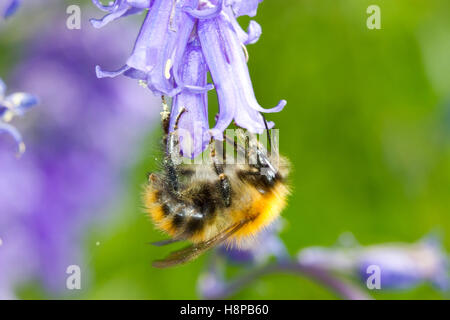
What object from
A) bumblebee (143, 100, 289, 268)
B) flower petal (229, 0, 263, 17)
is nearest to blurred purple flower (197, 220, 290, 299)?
bumblebee (143, 100, 289, 268)

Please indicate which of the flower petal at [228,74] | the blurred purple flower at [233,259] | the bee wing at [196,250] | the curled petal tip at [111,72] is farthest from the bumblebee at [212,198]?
the blurred purple flower at [233,259]

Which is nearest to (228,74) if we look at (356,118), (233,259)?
(233,259)

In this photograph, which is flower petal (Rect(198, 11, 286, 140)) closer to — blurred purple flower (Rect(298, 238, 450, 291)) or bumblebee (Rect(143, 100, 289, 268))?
bumblebee (Rect(143, 100, 289, 268))

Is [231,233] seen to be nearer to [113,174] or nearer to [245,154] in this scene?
[245,154]

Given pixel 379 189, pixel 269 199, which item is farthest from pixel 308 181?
pixel 269 199

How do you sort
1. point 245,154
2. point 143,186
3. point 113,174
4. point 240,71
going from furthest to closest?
1. point 113,174
2. point 143,186
3. point 245,154
4. point 240,71
